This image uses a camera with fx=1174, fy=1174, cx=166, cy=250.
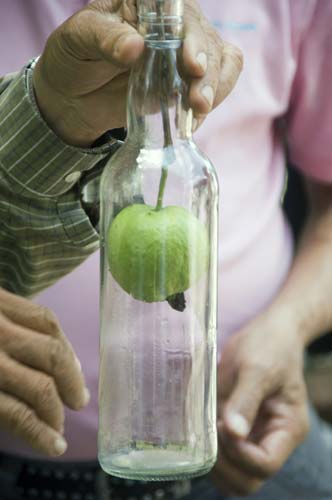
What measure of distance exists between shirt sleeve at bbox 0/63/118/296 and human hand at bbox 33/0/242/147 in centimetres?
2

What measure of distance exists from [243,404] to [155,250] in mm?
691

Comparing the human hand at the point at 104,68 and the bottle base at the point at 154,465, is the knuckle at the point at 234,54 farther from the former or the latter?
the bottle base at the point at 154,465

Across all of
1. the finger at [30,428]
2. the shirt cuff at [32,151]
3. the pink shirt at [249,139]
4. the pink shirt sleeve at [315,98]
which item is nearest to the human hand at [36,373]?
the finger at [30,428]

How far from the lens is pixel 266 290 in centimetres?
167

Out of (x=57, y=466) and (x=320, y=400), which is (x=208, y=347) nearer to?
(x=57, y=466)

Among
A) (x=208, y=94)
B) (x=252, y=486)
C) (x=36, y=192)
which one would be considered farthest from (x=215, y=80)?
(x=252, y=486)

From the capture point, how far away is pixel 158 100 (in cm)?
90

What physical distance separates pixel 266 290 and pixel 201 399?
733mm

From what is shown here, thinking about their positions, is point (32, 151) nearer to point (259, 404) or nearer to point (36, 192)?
point (36, 192)

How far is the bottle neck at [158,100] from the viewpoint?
0.88 metres

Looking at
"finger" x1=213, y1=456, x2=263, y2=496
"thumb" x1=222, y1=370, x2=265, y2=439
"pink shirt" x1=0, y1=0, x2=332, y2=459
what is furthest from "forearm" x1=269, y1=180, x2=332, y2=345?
"finger" x1=213, y1=456, x2=263, y2=496

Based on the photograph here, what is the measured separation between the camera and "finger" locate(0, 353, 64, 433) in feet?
3.49

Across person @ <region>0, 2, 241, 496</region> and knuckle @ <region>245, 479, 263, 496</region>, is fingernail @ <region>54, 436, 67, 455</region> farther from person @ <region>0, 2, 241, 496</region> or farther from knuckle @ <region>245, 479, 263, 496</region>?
knuckle @ <region>245, 479, 263, 496</region>

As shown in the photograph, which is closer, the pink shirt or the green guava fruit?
the green guava fruit
